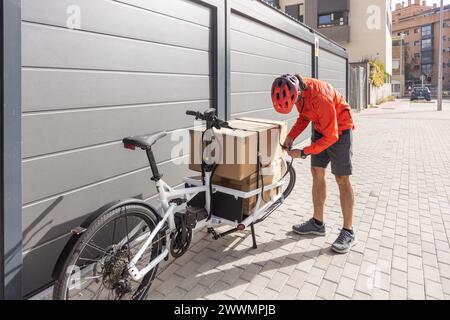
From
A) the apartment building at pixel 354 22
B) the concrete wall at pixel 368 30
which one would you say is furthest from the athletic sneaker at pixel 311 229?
the concrete wall at pixel 368 30

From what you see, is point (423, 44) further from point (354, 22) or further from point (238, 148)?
point (238, 148)

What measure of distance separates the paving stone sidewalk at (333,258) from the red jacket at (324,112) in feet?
3.45

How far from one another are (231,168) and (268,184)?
1.94 ft

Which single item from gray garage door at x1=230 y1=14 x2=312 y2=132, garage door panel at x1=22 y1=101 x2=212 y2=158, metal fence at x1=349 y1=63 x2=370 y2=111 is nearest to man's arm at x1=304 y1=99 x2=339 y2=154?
garage door panel at x1=22 y1=101 x2=212 y2=158

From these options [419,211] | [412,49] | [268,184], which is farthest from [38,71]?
[412,49]

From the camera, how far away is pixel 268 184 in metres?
3.67

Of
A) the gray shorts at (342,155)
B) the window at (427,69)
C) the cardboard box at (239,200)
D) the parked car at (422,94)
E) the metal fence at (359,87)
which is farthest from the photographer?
the window at (427,69)

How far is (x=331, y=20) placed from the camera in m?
34.8

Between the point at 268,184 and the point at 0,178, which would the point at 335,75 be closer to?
the point at 268,184

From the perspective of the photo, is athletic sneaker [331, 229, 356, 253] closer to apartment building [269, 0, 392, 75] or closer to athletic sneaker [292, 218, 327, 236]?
athletic sneaker [292, 218, 327, 236]

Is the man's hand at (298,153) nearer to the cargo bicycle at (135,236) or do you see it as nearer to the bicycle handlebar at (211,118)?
the cargo bicycle at (135,236)

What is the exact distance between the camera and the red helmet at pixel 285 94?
3113 millimetres

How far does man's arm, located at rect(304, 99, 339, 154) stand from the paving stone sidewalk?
3.54 feet

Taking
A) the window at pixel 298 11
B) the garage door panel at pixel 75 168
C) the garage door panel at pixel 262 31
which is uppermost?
the window at pixel 298 11
